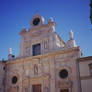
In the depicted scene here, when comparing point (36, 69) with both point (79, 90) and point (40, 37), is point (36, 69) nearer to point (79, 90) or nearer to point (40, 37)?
point (40, 37)

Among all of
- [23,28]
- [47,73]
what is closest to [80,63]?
[47,73]

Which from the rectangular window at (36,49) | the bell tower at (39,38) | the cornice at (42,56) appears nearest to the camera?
the cornice at (42,56)

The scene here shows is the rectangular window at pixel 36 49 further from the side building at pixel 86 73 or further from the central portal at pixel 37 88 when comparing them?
the side building at pixel 86 73

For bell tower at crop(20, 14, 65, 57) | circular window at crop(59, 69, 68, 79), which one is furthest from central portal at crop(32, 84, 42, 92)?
bell tower at crop(20, 14, 65, 57)

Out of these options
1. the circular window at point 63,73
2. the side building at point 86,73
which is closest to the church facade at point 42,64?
the circular window at point 63,73

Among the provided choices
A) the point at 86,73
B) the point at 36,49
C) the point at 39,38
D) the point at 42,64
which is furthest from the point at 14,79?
the point at 86,73

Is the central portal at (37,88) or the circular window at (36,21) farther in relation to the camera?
the circular window at (36,21)

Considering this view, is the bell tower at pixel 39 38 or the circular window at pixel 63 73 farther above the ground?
the bell tower at pixel 39 38

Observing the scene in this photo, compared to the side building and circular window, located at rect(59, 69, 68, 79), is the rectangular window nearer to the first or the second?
circular window, located at rect(59, 69, 68, 79)

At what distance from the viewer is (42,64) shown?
18.6 metres

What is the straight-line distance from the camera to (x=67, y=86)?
16297 mm

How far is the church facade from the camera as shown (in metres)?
16.7

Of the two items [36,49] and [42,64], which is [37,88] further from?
[36,49]

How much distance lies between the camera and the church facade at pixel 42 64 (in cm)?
1670
